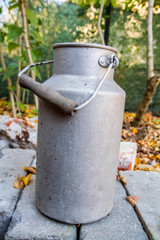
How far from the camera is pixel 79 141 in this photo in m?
1.08

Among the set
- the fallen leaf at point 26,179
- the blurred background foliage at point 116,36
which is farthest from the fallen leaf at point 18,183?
the blurred background foliage at point 116,36

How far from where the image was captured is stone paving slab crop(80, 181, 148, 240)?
109 centimetres

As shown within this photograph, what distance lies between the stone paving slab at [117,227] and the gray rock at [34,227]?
85 millimetres

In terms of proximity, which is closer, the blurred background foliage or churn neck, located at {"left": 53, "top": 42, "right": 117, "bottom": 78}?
churn neck, located at {"left": 53, "top": 42, "right": 117, "bottom": 78}

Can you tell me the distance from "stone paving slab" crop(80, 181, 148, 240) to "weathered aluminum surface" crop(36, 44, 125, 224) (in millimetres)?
52

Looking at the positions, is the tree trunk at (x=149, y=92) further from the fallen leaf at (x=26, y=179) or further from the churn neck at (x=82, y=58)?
the fallen leaf at (x=26, y=179)

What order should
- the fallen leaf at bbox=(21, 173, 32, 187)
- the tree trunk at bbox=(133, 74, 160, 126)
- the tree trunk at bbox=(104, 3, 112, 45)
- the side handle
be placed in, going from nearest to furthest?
1. the side handle
2. the fallen leaf at bbox=(21, 173, 32, 187)
3. the tree trunk at bbox=(133, 74, 160, 126)
4. the tree trunk at bbox=(104, 3, 112, 45)

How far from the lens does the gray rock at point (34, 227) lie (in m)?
1.06

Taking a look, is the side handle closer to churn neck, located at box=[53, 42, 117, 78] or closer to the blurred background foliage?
churn neck, located at box=[53, 42, 117, 78]

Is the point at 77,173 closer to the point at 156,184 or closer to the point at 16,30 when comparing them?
the point at 156,184

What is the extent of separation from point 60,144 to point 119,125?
338mm

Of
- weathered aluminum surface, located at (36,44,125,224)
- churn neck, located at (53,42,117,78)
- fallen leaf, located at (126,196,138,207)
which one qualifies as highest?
churn neck, located at (53,42,117,78)

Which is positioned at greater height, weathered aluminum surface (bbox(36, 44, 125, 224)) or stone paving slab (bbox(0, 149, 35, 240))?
weathered aluminum surface (bbox(36, 44, 125, 224))

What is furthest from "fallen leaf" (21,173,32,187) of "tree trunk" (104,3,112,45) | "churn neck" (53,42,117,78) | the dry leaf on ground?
"tree trunk" (104,3,112,45)
